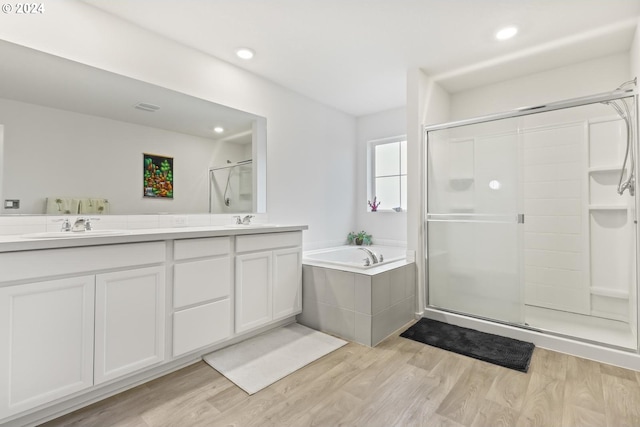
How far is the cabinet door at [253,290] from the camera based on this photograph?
2.30 m

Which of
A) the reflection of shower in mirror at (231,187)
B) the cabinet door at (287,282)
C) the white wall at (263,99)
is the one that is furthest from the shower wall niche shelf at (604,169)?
the reflection of shower in mirror at (231,187)

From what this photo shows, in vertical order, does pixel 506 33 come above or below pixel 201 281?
above

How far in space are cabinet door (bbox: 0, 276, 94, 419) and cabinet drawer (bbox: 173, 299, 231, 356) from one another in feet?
1.50

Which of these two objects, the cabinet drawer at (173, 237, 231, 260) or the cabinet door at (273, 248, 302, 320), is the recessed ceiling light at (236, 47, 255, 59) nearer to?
the cabinet drawer at (173, 237, 231, 260)

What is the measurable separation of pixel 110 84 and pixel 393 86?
2.62 meters

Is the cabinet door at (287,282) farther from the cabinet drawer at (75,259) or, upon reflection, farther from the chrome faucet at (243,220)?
the cabinet drawer at (75,259)

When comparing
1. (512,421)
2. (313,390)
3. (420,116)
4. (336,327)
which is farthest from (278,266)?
(420,116)

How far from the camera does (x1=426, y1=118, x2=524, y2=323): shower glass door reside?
2576 millimetres

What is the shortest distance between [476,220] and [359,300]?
4.23 ft

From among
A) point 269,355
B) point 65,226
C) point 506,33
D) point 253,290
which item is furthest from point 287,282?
point 506,33

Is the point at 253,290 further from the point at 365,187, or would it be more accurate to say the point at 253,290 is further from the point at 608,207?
the point at 608,207

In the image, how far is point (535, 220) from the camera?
3.05 meters

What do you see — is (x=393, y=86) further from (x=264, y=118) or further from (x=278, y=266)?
(x=278, y=266)

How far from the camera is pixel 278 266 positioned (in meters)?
2.61
